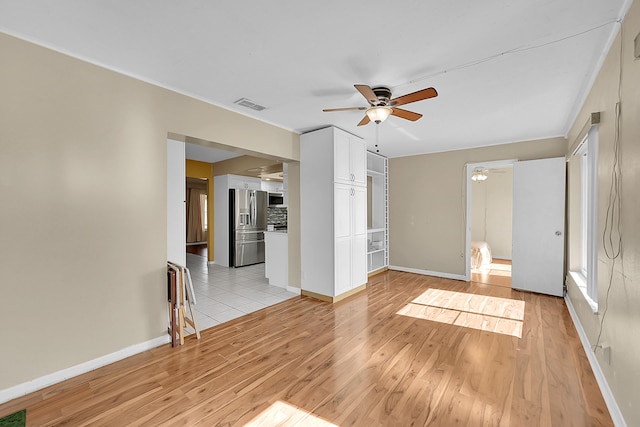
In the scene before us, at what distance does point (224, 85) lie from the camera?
2.80 meters

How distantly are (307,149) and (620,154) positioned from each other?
3.43 m

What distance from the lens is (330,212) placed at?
413 cm

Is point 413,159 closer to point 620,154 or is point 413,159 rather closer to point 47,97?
point 620,154

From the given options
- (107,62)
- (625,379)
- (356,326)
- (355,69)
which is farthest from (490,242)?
(107,62)

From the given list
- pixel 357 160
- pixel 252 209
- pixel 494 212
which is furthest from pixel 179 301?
pixel 494 212

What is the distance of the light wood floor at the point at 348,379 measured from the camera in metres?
1.86

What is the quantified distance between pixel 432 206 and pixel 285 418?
4.99m

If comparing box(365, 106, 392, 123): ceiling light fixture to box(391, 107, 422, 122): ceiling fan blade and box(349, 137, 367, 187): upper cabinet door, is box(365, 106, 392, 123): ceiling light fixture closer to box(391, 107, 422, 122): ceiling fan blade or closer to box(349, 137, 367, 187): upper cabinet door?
box(391, 107, 422, 122): ceiling fan blade

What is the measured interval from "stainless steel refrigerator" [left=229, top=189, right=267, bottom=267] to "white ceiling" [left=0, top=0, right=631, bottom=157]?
12.4ft

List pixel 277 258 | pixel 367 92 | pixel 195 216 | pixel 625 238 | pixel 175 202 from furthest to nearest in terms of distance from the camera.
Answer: pixel 195 216 < pixel 277 258 < pixel 175 202 < pixel 367 92 < pixel 625 238

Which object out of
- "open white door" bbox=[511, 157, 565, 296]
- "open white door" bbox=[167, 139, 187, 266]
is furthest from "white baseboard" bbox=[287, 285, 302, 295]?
"open white door" bbox=[511, 157, 565, 296]

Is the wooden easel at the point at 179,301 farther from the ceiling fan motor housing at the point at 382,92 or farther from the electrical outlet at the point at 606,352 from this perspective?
the electrical outlet at the point at 606,352

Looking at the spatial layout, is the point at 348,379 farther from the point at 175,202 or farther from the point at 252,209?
the point at 252,209

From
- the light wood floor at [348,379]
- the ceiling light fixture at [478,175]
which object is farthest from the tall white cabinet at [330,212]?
the ceiling light fixture at [478,175]
